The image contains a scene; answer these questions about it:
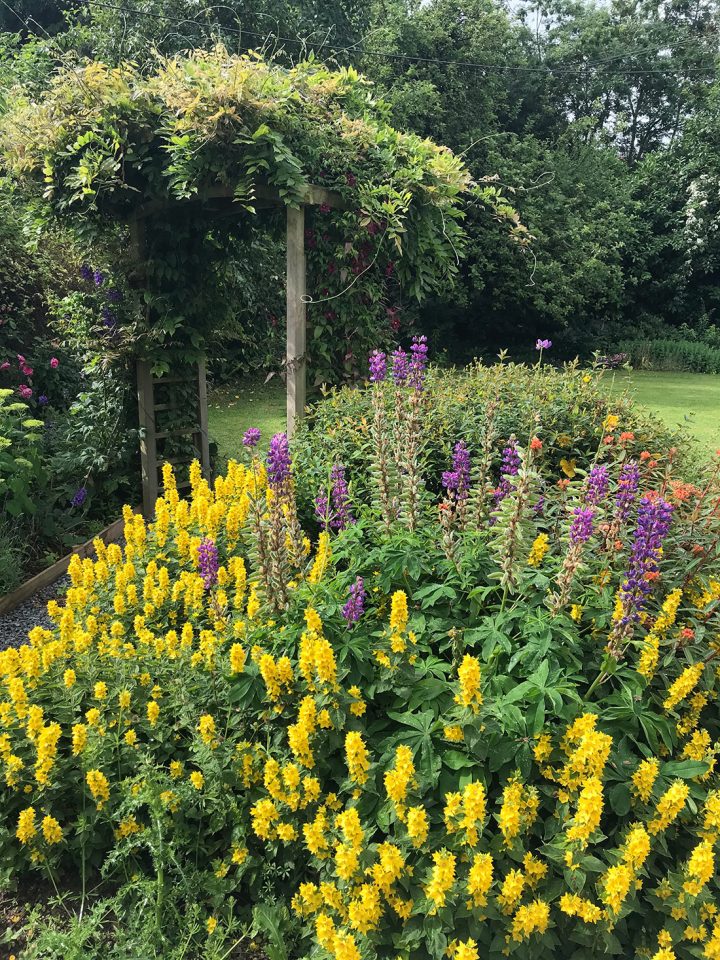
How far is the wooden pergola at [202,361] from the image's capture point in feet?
16.0

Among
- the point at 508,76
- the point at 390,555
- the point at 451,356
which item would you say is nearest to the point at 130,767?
the point at 390,555

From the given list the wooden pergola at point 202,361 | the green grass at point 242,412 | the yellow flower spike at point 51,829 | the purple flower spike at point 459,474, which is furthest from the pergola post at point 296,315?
the yellow flower spike at point 51,829

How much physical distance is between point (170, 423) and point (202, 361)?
2.11 feet

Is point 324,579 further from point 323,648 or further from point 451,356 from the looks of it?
point 451,356

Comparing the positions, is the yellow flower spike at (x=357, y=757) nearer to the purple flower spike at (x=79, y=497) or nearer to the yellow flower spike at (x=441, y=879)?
the yellow flower spike at (x=441, y=879)

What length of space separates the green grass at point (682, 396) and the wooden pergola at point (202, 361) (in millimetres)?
5751

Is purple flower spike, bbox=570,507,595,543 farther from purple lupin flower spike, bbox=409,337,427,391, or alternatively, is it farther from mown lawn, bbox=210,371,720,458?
mown lawn, bbox=210,371,720,458

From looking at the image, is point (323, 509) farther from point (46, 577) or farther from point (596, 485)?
point (46, 577)

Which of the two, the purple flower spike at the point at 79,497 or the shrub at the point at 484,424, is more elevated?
the shrub at the point at 484,424

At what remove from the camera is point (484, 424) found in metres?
3.62

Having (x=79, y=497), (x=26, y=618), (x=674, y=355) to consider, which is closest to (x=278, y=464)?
(x=26, y=618)

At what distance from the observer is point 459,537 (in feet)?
8.44

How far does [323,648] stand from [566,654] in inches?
29.0

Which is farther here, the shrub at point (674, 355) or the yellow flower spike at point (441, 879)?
the shrub at point (674, 355)
